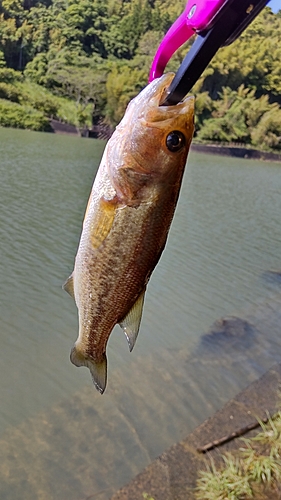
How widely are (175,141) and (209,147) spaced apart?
42.9 metres

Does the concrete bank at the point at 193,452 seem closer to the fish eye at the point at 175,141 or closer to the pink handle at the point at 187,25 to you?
the fish eye at the point at 175,141

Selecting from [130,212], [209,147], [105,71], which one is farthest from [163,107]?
[105,71]

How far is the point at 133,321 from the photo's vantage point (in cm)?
162

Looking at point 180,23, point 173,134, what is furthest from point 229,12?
point 173,134

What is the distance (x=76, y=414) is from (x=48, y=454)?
2.05 feet

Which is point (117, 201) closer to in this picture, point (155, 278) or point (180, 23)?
point (180, 23)

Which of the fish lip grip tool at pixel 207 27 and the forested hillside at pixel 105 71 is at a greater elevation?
the fish lip grip tool at pixel 207 27

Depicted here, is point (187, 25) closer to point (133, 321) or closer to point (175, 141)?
point (175, 141)

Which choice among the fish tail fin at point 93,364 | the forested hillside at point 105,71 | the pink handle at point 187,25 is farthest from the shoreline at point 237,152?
the fish tail fin at point 93,364

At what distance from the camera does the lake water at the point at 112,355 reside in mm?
4512

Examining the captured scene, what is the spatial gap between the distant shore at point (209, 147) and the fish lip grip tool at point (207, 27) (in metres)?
39.3

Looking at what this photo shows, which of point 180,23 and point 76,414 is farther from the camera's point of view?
point 76,414

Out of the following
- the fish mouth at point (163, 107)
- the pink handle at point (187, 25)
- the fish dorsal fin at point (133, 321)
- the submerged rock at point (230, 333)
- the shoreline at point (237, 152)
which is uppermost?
the pink handle at point (187, 25)

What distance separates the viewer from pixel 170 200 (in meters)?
1.48
